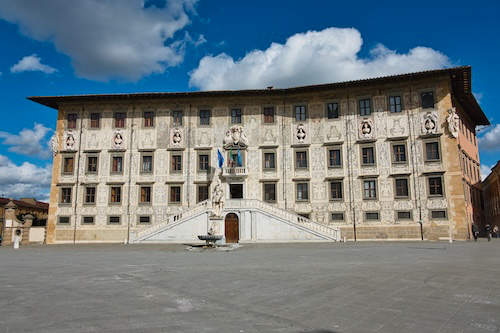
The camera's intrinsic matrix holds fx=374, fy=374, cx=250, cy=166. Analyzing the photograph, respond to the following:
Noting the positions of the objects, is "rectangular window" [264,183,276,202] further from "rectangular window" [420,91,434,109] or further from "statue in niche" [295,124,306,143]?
"rectangular window" [420,91,434,109]

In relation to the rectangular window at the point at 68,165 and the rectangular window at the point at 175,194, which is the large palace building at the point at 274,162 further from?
the rectangular window at the point at 175,194

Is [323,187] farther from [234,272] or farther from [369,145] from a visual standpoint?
[234,272]

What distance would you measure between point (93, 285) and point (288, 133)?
25795 millimetres

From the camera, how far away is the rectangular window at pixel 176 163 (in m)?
33.4

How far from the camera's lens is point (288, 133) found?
32875 millimetres

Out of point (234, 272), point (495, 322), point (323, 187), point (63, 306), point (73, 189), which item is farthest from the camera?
point (73, 189)

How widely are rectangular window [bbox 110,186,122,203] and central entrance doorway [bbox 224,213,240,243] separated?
10264 mm

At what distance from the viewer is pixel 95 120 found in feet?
115

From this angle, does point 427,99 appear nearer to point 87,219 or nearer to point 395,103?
point 395,103

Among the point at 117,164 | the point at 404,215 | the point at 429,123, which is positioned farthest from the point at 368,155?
the point at 117,164

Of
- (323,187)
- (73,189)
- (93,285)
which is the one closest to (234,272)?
(93,285)

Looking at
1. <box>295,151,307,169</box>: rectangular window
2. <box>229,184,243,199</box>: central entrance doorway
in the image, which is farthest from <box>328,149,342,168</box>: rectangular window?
<box>229,184,243,199</box>: central entrance doorway

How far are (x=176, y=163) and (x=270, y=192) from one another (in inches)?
348

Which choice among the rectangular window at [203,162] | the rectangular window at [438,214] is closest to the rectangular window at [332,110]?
the rectangular window at [438,214]
